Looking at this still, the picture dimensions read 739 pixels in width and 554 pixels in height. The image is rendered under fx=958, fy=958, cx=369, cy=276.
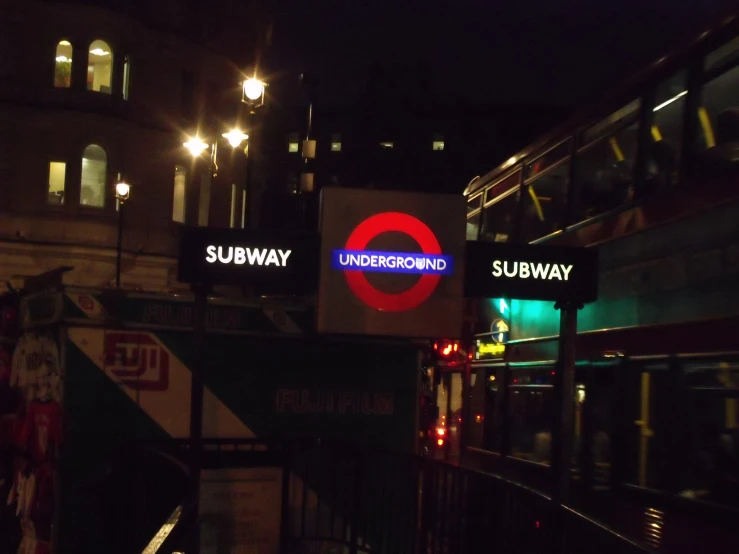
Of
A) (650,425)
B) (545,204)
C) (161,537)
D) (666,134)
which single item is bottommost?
(161,537)

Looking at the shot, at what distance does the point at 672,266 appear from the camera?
8352 mm

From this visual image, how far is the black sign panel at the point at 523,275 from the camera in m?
8.34

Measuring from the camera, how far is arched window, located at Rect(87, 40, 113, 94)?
3366 cm

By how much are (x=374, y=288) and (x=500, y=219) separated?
6.30m

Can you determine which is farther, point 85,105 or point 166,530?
point 85,105

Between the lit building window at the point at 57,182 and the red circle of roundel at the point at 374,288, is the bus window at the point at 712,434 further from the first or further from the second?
the lit building window at the point at 57,182

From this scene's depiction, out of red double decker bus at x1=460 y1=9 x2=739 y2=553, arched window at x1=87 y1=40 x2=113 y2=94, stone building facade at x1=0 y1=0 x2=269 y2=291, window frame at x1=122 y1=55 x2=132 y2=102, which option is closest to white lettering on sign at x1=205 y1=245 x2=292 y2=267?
red double decker bus at x1=460 y1=9 x2=739 y2=553

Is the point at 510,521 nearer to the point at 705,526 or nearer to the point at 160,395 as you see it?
the point at 705,526

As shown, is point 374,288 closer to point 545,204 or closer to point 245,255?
point 245,255

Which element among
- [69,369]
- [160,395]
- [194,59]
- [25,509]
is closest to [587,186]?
[160,395]

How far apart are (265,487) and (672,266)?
411 cm

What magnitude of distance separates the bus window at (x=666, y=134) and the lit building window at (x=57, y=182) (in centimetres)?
2695

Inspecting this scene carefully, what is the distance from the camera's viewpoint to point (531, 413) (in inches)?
482

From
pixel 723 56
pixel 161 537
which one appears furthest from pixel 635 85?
pixel 161 537
